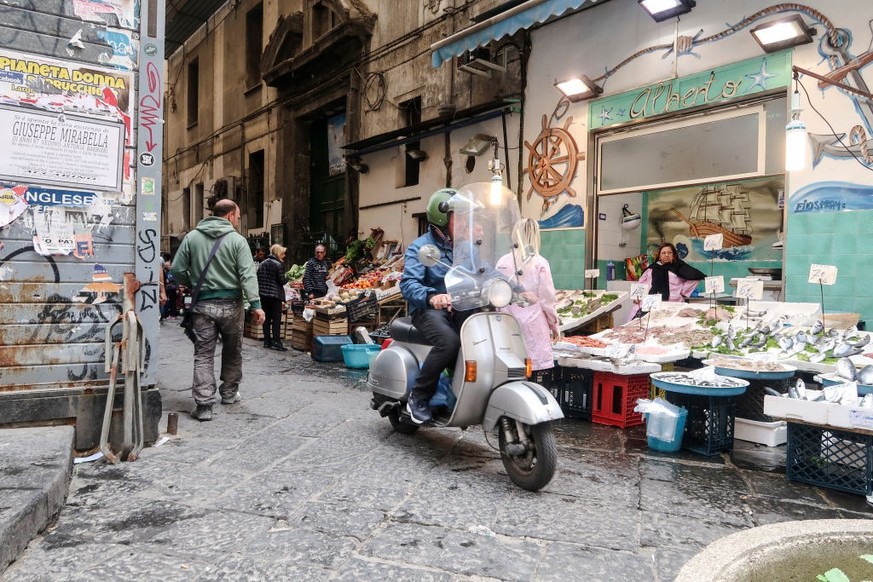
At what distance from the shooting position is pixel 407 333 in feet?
15.6

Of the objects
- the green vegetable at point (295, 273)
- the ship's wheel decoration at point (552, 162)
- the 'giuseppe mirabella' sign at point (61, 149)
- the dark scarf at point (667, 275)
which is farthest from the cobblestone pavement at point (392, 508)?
the green vegetable at point (295, 273)

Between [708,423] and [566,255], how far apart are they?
521 cm

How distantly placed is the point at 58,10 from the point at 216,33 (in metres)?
20.1

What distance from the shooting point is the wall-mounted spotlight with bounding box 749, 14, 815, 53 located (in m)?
6.67

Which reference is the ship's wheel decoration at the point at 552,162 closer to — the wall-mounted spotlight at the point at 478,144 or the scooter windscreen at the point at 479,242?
the wall-mounted spotlight at the point at 478,144

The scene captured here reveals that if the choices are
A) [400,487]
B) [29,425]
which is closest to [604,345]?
[400,487]

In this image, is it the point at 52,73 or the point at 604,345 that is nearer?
the point at 52,73

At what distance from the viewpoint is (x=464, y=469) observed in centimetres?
418

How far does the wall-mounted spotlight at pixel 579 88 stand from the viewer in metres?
8.97

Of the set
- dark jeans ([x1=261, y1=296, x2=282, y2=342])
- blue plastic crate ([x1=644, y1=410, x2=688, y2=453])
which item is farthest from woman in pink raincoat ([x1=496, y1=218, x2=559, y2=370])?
dark jeans ([x1=261, y1=296, x2=282, y2=342])

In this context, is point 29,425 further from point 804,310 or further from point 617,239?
point 617,239

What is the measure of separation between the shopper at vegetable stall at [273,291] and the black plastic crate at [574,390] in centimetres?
568

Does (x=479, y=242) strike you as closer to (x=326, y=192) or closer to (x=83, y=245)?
(x=83, y=245)

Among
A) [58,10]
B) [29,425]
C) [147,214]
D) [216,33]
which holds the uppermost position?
[216,33]
